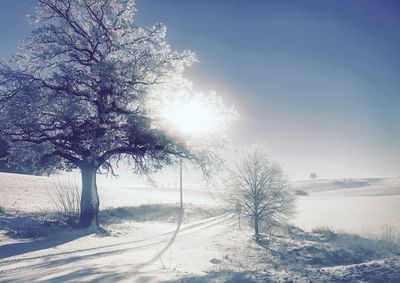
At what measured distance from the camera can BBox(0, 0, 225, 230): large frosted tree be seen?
57.7 feet

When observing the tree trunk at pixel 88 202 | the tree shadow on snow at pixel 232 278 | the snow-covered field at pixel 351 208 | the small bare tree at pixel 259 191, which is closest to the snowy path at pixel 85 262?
the tree shadow on snow at pixel 232 278

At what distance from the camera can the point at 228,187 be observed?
23.9 meters

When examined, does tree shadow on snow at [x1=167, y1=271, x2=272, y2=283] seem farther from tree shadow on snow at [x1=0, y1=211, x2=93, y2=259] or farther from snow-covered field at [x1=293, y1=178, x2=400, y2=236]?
snow-covered field at [x1=293, y1=178, x2=400, y2=236]

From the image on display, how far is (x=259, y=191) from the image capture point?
75.3 ft

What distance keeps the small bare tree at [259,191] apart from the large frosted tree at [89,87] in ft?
13.4

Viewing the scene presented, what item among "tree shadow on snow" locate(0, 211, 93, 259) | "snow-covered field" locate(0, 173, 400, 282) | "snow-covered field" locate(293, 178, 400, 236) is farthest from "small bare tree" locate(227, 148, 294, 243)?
"tree shadow on snow" locate(0, 211, 93, 259)

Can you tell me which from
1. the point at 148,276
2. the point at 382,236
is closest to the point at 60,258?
the point at 148,276

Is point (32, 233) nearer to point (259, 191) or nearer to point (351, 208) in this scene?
point (259, 191)

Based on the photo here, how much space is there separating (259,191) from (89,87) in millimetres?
12551

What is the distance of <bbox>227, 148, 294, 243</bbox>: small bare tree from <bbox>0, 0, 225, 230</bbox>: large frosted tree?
408 centimetres

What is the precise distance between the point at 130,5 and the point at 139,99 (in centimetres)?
575

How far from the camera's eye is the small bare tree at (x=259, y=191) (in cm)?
2278

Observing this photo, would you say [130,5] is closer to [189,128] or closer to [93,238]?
[189,128]

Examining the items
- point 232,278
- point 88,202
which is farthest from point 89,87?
point 232,278
